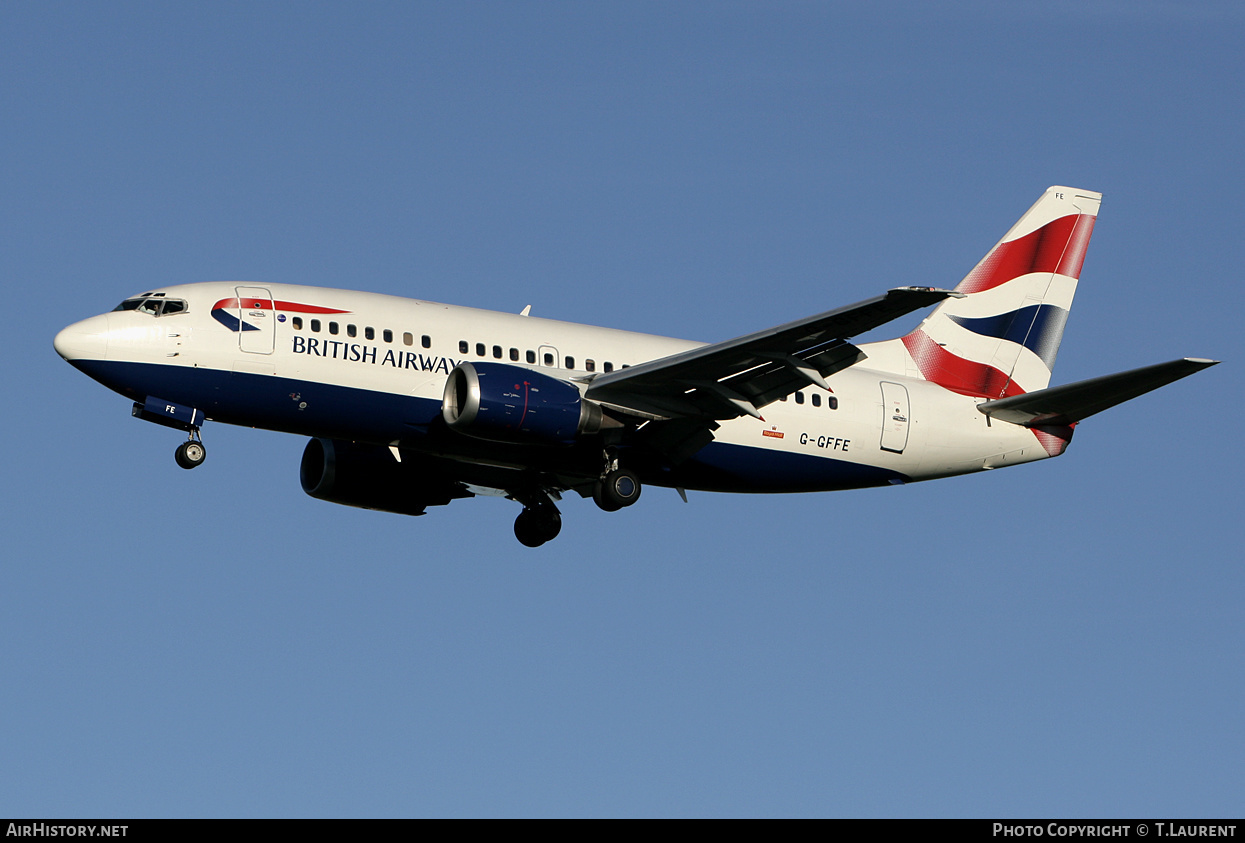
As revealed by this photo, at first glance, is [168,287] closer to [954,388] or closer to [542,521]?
[542,521]

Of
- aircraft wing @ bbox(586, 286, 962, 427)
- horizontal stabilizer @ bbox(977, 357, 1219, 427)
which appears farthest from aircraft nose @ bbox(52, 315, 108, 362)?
horizontal stabilizer @ bbox(977, 357, 1219, 427)

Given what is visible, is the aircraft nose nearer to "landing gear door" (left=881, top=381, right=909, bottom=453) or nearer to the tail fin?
"landing gear door" (left=881, top=381, right=909, bottom=453)

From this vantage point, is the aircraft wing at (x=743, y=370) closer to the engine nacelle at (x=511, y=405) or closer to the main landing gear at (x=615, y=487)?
the engine nacelle at (x=511, y=405)

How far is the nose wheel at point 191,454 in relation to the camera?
32375 mm

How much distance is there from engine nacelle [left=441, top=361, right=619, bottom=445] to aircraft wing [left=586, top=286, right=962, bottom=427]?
723 mm

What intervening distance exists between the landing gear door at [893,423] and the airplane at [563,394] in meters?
0.05

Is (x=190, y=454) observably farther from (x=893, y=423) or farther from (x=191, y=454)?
(x=893, y=423)

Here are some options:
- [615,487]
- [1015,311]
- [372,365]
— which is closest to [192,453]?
[372,365]

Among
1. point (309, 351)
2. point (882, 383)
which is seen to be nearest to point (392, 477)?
point (309, 351)

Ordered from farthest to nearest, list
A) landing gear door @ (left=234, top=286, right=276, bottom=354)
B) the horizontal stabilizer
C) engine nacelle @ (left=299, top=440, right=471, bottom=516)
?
engine nacelle @ (left=299, top=440, right=471, bottom=516)
landing gear door @ (left=234, top=286, right=276, bottom=354)
the horizontal stabilizer

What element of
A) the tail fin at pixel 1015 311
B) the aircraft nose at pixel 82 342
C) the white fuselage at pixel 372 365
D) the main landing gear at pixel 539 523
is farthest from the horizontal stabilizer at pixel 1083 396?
the aircraft nose at pixel 82 342

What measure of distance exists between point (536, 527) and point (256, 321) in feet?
30.6

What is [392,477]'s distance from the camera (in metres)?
38.0

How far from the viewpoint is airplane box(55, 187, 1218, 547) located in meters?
31.9
